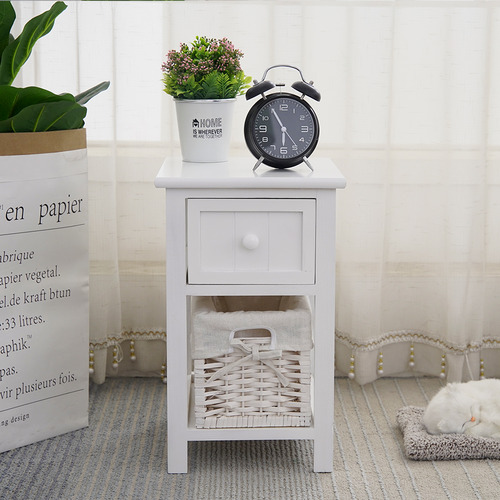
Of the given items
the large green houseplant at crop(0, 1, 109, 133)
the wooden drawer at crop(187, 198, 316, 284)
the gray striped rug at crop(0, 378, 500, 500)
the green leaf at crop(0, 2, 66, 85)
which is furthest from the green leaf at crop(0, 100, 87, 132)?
the gray striped rug at crop(0, 378, 500, 500)

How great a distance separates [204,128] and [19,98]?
1.30ft

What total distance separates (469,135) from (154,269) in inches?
35.0

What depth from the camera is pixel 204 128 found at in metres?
1.67

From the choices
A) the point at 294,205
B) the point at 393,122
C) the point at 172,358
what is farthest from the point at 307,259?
the point at 393,122

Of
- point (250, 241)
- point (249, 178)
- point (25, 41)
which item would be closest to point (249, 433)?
point (250, 241)

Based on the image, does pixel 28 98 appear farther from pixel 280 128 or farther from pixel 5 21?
pixel 280 128

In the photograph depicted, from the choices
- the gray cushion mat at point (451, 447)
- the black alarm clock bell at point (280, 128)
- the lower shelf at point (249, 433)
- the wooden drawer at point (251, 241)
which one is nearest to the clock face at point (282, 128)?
the black alarm clock bell at point (280, 128)

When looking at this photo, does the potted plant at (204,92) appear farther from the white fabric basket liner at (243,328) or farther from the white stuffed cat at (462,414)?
the white stuffed cat at (462,414)

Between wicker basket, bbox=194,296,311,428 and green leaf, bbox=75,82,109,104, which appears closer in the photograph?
wicker basket, bbox=194,296,311,428

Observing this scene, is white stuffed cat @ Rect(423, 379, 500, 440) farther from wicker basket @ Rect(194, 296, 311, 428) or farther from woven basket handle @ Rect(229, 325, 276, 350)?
woven basket handle @ Rect(229, 325, 276, 350)

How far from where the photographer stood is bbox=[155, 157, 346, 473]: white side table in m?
→ 1.53

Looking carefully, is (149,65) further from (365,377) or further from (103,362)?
(365,377)

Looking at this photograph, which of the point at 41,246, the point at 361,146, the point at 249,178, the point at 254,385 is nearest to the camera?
the point at 249,178

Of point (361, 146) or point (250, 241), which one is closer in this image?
point (250, 241)
